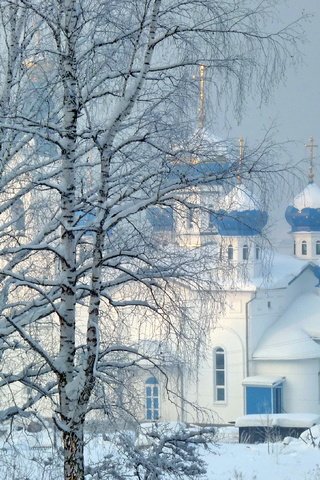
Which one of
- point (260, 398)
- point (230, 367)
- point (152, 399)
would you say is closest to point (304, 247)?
point (230, 367)

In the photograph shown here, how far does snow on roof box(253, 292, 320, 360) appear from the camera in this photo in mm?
24297

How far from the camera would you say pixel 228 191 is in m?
5.09

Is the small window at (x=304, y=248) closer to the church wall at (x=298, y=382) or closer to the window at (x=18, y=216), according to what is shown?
the church wall at (x=298, y=382)

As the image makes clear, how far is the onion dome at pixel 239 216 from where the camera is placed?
496cm

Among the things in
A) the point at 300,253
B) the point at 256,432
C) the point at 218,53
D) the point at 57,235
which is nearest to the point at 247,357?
the point at 300,253

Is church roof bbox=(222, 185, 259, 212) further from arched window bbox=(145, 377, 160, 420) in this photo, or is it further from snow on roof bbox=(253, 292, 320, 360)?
snow on roof bbox=(253, 292, 320, 360)

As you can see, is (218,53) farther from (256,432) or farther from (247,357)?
(247,357)

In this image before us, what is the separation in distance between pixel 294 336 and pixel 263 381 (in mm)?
1382

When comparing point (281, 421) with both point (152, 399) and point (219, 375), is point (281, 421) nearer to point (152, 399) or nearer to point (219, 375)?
point (152, 399)

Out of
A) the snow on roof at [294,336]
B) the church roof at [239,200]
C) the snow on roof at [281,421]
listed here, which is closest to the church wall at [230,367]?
the snow on roof at [294,336]

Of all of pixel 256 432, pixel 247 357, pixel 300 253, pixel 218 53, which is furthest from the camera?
pixel 300 253

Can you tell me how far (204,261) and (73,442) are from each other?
42.2 inches

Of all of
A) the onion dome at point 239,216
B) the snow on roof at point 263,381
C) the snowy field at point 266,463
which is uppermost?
the snow on roof at point 263,381

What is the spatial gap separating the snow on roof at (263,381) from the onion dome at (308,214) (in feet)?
13.8
